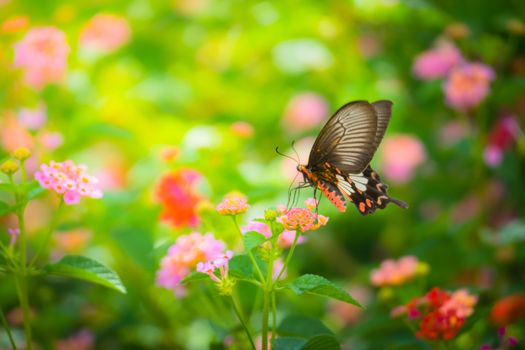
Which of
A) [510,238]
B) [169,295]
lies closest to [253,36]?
[169,295]

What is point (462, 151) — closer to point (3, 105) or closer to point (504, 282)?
point (504, 282)

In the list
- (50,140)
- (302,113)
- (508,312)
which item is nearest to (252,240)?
(508,312)

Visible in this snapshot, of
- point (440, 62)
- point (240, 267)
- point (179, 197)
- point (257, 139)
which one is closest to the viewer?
point (240, 267)

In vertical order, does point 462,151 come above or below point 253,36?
below

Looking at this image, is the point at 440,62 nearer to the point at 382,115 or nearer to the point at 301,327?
the point at 382,115

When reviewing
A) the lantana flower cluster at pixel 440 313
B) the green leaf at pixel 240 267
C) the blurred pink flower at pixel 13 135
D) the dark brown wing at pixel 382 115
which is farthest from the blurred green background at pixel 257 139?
the dark brown wing at pixel 382 115

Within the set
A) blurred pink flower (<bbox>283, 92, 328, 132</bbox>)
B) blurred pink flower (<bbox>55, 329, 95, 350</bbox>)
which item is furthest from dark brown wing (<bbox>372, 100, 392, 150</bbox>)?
blurred pink flower (<bbox>283, 92, 328, 132</bbox>)

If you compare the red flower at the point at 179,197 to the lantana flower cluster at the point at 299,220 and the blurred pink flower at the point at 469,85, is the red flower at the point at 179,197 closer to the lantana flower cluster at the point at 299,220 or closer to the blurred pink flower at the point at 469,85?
the lantana flower cluster at the point at 299,220

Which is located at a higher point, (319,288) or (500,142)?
(500,142)
